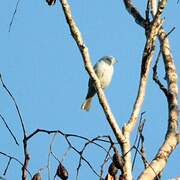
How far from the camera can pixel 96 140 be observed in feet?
10.1

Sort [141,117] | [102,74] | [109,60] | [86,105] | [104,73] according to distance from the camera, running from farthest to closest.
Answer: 1. [109,60]
2. [86,105]
3. [104,73]
4. [102,74]
5. [141,117]

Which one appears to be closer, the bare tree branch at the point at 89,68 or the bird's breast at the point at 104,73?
the bare tree branch at the point at 89,68

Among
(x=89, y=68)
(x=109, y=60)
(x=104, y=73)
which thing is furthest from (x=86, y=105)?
(x=89, y=68)

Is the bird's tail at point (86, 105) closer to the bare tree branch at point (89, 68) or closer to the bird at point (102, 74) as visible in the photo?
the bird at point (102, 74)

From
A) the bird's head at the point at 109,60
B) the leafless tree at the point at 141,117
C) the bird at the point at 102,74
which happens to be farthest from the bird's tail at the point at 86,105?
the leafless tree at the point at 141,117

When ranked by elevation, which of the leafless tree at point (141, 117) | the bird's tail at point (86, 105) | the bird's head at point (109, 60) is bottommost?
the leafless tree at point (141, 117)

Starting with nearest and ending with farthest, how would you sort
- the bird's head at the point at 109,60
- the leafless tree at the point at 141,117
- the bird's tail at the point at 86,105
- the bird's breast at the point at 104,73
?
the leafless tree at the point at 141,117 < the bird's breast at the point at 104,73 < the bird's tail at the point at 86,105 < the bird's head at the point at 109,60

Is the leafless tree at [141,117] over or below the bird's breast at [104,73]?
below

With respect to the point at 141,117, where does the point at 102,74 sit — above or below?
above

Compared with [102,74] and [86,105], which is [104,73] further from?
[86,105]

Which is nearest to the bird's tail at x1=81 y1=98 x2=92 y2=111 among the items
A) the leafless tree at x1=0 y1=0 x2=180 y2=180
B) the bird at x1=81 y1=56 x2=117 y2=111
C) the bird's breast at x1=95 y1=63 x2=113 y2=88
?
the bird at x1=81 y1=56 x2=117 y2=111

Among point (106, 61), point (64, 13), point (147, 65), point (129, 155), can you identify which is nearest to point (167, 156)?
point (129, 155)

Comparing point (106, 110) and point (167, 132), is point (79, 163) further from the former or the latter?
point (167, 132)

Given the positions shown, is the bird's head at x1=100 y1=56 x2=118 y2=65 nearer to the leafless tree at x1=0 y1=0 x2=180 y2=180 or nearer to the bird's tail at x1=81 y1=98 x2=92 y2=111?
the bird's tail at x1=81 y1=98 x2=92 y2=111
